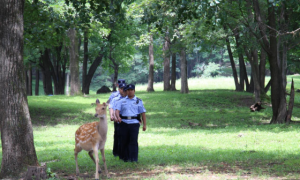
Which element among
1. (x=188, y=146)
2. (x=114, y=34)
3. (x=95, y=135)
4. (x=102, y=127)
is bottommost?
(x=188, y=146)

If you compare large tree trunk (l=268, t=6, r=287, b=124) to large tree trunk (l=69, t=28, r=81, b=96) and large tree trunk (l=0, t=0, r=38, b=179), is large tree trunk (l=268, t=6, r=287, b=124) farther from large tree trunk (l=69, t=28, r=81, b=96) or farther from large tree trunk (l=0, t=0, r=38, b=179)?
large tree trunk (l=69, t=28, r=81, b=96)

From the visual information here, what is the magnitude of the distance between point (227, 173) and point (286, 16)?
A: 43.2 ft

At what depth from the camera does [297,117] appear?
21250 mm

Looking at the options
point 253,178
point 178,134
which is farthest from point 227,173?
point 178,134

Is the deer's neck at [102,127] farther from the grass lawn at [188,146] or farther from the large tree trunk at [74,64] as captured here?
the large tree trunk at [74,64]

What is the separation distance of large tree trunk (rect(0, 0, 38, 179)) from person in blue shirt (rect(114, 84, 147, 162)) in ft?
7.30

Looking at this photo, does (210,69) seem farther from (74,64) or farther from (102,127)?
(102,127)

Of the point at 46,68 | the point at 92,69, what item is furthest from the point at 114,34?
the point at 46,68

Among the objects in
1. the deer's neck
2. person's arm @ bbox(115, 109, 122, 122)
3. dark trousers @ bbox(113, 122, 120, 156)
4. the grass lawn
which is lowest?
the grass lawn

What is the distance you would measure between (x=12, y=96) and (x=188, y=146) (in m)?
6.23

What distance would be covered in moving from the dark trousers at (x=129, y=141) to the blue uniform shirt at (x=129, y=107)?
157 mm

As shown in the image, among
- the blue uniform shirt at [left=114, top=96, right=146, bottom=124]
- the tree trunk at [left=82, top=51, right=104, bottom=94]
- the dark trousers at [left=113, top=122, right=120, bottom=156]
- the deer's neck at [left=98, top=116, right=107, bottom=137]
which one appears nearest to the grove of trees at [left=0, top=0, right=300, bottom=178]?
the tree trunk at [left=82, top=51, right=104, bottom=94]

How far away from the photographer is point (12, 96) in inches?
313

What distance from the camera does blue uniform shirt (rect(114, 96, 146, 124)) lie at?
9.24m
